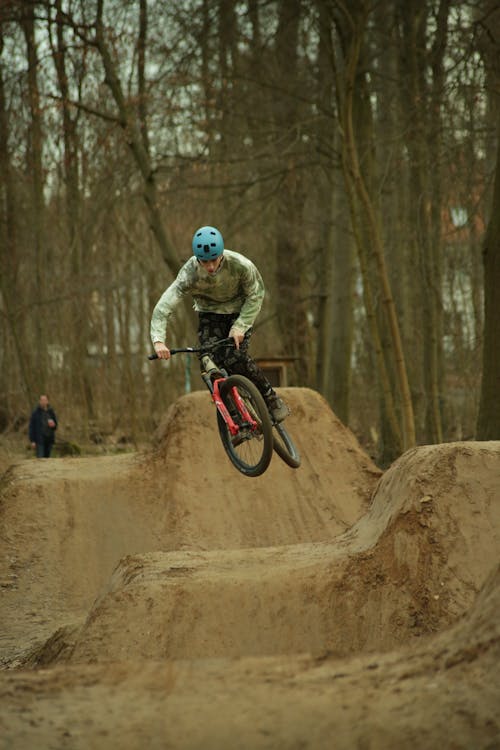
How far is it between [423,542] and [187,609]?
2042 millimetres

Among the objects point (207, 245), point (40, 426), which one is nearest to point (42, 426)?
point (40, 426)

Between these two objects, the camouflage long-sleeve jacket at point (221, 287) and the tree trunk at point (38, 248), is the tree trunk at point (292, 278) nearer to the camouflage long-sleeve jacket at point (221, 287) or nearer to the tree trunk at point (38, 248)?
the tree trunk at point (38, 248)

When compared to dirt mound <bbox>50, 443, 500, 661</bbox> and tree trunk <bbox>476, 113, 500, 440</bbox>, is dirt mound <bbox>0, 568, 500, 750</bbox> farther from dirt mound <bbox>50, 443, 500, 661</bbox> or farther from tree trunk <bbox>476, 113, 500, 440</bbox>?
tree trunk <bbox>476, 113, 500, 440</bbox>

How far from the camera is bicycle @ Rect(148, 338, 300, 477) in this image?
8055mm

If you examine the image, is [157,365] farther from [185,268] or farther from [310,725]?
[310,725]

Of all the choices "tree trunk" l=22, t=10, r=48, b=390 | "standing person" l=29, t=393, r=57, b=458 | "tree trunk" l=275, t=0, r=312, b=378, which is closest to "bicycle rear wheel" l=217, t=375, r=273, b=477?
"standing person" l=29, t=393, r=57, b=458

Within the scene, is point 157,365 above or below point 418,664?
above

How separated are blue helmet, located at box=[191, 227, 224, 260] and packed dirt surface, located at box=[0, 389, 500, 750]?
258 cm

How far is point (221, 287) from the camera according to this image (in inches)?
336

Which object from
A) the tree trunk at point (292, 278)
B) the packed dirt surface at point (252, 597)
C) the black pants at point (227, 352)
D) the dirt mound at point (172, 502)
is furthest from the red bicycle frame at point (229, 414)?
the tree trunk at point (292, 278)

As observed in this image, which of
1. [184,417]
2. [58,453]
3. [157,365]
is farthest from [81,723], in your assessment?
[157,365]

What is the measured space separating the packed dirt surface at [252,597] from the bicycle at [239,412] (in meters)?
0.98

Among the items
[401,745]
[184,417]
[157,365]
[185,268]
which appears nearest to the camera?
[401,745]

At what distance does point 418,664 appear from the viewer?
209 inches
